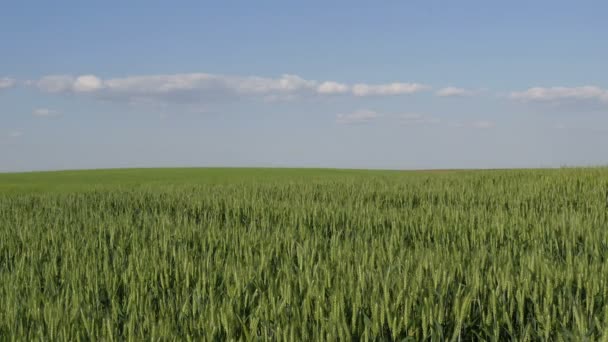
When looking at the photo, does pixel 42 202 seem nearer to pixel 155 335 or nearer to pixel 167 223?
pixel 167 223

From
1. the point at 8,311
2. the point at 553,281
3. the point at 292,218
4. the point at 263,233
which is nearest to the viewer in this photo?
the point at 8,311

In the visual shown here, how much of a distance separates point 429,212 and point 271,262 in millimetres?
3289

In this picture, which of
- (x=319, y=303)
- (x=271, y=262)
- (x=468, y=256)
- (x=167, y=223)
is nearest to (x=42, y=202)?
(x=167, y=223)

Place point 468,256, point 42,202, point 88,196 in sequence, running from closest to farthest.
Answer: point 468,256 → point 42,202 → point 88,196

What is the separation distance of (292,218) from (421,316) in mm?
4713

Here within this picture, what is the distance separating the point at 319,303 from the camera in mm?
3266

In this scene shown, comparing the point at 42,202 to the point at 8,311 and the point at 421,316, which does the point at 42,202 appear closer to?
the point at 8,311

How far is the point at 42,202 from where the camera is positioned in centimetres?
1196

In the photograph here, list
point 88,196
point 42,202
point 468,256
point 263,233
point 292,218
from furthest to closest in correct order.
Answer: point 88,196, point 42,202, point 292,218, point 263,233, point 468,256

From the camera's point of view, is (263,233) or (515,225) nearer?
(263,233)

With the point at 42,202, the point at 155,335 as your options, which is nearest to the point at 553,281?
the point at 155,335

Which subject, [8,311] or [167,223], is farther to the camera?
[167,223]

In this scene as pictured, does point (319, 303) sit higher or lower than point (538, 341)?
higher

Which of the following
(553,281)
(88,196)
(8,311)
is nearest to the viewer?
(8,311)
